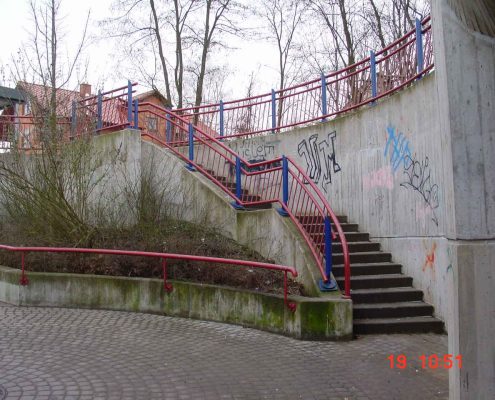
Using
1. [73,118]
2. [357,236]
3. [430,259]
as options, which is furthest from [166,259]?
[73,118]

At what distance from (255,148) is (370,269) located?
5246 millimetres

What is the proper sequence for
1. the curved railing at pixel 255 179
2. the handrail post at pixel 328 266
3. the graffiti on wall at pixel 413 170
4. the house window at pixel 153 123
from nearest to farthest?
the handrail post at pixel 328 266 < the graffiti on wall at pixel 413 170 < the curved railing at pixel 255 179 < the house window at pixel 153 123

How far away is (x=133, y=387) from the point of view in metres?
4.30

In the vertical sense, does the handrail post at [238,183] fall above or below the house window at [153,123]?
below

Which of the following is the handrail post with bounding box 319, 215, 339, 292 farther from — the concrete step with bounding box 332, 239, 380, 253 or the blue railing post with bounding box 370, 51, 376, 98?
the blue railing post with bounding box 370, 51, 376, 98

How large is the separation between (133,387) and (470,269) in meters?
3.10

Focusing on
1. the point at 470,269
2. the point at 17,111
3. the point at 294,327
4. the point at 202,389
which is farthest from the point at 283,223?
the point at 17,111

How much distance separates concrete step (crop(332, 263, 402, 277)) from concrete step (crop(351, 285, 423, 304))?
0.47 m

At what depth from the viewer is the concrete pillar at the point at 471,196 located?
10.2ft

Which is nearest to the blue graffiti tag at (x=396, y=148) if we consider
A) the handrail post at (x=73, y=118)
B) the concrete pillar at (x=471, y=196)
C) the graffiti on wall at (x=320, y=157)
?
the graffiti on wall at (x=320, y=157)

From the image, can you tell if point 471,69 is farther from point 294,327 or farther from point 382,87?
point 382,87

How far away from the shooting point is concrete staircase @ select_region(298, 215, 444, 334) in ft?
20.4

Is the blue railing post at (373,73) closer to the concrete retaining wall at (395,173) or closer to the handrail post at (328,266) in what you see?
the concrete retaining wall at (395,173)

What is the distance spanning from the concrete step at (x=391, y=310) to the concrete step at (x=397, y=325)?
0.10m
